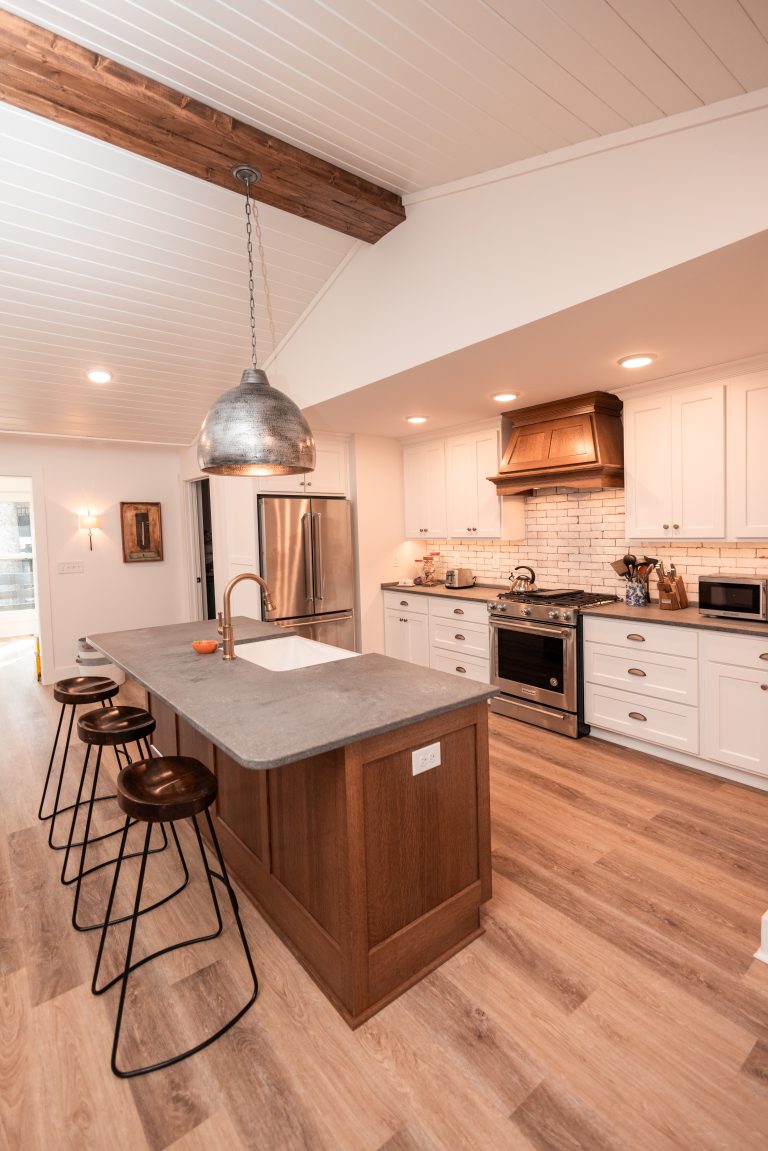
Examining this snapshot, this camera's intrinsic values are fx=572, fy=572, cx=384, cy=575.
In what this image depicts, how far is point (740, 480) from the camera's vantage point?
3.33 m

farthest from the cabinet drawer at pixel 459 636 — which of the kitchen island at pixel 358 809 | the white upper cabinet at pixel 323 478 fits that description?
the kitchen island at pixel 358 809

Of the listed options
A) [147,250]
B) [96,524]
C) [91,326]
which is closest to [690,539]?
[147,250]

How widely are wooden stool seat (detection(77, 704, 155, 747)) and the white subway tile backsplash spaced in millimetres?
3325

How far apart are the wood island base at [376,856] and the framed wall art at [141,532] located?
188 inches

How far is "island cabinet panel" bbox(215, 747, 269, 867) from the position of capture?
2.13m

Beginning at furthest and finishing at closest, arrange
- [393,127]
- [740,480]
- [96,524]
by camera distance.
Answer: [96,524], [740,480], [393,127]

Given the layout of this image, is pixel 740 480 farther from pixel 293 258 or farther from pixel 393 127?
pixel 293 258

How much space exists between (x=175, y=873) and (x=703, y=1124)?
6.72 ft

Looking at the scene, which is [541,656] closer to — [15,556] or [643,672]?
[643,672]

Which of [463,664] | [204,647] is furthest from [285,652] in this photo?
[463,664]

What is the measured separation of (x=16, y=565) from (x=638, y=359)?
353 inches

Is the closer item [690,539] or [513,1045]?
[513,1045]

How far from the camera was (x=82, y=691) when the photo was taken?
285 centimetres

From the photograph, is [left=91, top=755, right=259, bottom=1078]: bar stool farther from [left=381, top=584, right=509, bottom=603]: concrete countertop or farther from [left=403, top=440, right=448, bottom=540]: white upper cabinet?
[left=403, top=440, right=448, bottom=540]: white upper cabinet
